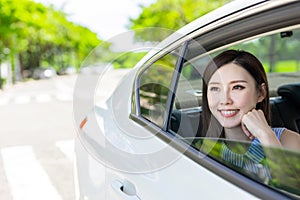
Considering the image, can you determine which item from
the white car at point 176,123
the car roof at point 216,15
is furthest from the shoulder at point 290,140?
the car roof at point 216,15

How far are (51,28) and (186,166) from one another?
36.7 meters

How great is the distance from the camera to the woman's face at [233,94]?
1495 mm

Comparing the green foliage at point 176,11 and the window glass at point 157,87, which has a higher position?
the green foliage at point 176,11

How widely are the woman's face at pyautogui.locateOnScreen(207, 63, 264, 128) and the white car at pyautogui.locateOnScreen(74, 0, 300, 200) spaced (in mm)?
135

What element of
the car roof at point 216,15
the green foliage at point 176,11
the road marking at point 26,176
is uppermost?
the green foliage at point 176,11

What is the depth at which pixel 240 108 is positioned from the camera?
1507 mm

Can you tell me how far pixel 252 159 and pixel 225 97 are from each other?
0.31 metres

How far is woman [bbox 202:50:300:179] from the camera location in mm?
1377

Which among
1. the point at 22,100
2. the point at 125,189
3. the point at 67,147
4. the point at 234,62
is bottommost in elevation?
the point at 22,100

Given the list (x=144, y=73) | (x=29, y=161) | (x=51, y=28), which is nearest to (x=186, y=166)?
(x=144, y=73)

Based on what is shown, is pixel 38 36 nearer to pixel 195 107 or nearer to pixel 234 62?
pixel 195 107

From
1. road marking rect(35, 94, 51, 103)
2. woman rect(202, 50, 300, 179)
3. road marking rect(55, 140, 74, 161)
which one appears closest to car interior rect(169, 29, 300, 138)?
A: woman rect(202, 50, 300, 179)

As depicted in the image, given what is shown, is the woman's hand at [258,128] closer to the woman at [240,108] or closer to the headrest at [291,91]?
the woman at [240,108]

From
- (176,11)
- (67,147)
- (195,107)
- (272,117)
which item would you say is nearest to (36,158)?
(67,147)
